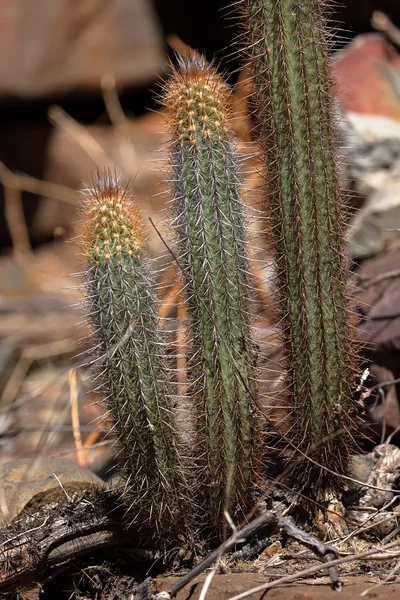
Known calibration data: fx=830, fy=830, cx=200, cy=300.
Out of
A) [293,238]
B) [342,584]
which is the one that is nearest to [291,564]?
[342,584]

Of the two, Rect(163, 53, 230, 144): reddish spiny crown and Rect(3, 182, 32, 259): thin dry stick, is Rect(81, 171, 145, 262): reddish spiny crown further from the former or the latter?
Rect(3, 182, 32, 259): thin dry stick

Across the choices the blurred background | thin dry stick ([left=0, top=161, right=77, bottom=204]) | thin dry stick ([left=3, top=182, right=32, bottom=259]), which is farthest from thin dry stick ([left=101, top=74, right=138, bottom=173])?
thin dry stick ([left=3, top=182, right=32, bottom=259])

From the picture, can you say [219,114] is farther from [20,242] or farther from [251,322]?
[20,242]

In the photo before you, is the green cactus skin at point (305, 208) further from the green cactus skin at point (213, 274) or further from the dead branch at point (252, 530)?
the dead branch at point (252, 530)

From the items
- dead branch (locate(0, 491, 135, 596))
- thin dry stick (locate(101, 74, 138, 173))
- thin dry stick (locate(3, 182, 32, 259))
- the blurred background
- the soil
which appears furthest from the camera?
thin dry stick (locate(3, 182, 32, 259))

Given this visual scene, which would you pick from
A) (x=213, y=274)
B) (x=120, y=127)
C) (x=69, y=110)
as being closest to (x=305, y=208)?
(x=213, y=274)

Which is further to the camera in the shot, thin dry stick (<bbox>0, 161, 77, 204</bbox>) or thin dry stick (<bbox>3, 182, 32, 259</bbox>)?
thin dry stick (<bbox>3, 182, 32, 259</bbox>)

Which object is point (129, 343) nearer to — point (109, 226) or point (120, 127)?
point (109, 226)
